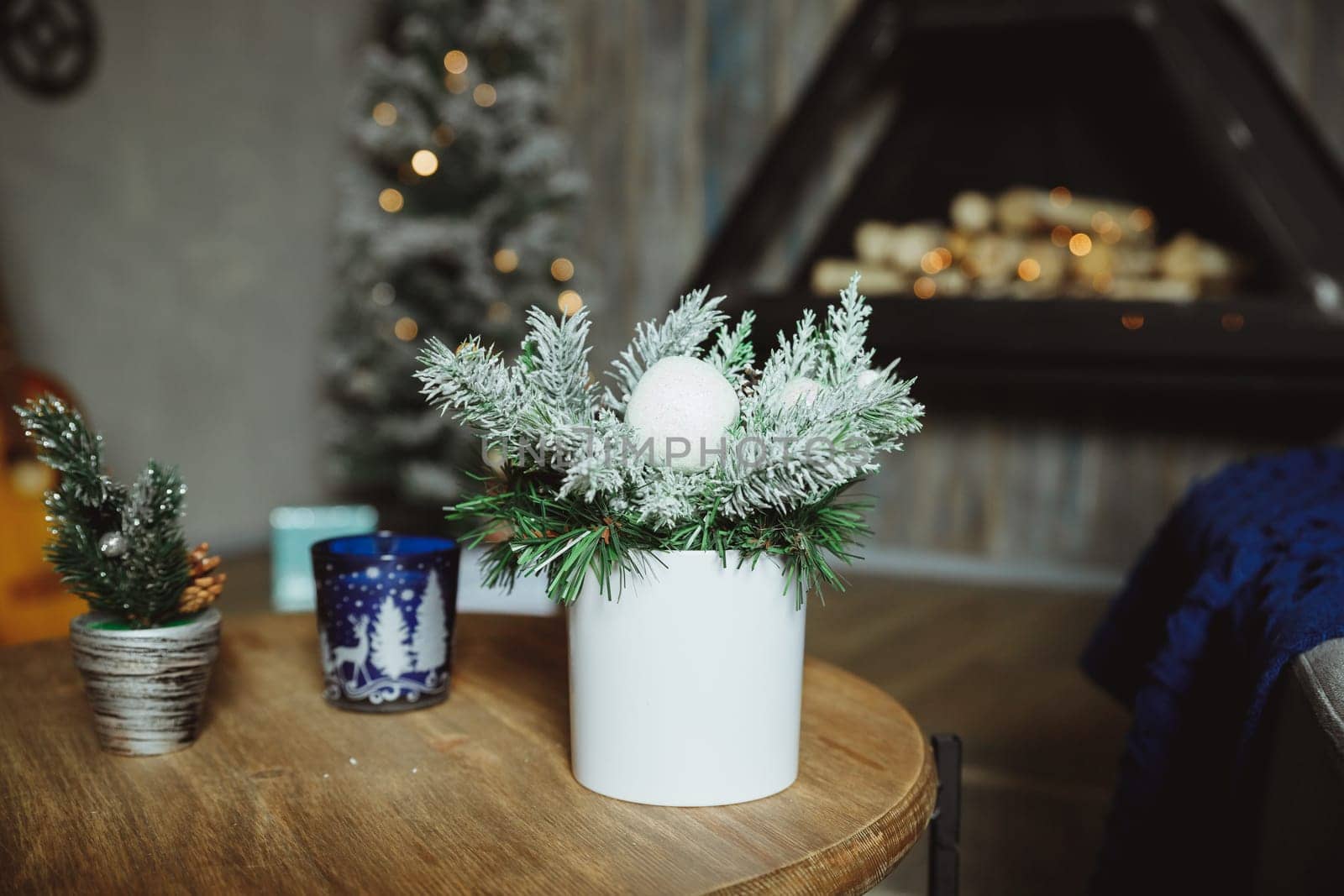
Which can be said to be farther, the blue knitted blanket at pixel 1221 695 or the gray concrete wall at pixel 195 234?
the gray concrete wall at pixel 195 234

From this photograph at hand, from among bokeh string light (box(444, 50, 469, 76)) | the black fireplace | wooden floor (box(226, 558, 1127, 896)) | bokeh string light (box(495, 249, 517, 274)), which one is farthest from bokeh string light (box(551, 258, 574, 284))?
wooden floor (box(226, 558, 1127, 896))

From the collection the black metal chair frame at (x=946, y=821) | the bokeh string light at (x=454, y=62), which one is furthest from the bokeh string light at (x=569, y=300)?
the black metal chair frame at (x=946, y=821)

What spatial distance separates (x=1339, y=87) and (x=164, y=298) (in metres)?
A: 3.18

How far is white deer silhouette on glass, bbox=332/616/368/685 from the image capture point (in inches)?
28.5

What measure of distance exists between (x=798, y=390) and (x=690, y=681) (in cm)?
17

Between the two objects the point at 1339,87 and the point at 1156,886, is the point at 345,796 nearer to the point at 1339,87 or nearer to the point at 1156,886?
the point at 1156,886

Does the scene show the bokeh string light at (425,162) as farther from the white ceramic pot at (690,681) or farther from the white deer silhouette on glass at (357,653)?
the white ceramic pot at (690,681)

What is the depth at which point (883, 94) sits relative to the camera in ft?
10.3

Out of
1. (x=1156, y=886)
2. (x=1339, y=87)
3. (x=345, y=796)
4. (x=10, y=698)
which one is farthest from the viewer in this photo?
(x=1339, y=87)

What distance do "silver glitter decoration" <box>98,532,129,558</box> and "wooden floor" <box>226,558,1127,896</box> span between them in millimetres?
1012

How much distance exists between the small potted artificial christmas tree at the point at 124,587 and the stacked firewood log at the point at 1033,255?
2190 mm

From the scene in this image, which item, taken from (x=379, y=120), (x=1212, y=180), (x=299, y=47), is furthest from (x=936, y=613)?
(x=299, y=47)

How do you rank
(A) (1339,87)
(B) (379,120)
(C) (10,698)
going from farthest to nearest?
(B) (379,120) → (A) (1339,87) → (C) (10,698)

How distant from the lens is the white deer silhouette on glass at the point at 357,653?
2.37 feet
